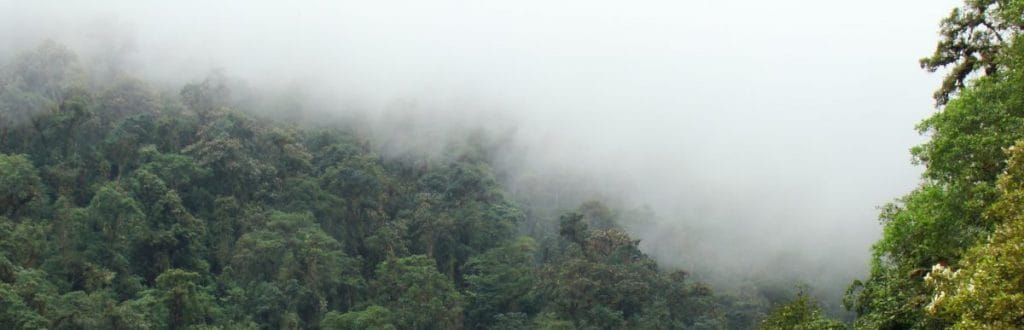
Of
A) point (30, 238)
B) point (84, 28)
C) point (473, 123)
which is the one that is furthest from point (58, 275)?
point (473, 123)

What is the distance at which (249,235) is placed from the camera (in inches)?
1371

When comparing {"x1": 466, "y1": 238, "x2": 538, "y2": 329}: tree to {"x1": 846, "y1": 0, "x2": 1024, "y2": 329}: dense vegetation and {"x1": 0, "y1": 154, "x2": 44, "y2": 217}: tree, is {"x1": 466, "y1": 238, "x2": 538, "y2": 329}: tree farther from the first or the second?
{"x1": 846, "y1": 0, "x2": 1024, "y2": 329}: dense vegetation

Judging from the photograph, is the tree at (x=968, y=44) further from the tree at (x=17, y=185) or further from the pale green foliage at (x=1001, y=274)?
the tree at (x=17, y=185)

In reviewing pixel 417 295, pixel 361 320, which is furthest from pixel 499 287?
pixel 361 320

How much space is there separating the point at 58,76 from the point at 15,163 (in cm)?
886

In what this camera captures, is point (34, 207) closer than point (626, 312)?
Yes

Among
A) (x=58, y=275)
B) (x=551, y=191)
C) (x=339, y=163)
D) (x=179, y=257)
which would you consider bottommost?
(x=58, y=275)

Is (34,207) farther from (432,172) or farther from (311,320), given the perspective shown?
(432,172)

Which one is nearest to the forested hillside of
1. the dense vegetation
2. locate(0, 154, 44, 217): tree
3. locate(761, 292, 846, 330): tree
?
locate(0, 154, 44, 217): tree

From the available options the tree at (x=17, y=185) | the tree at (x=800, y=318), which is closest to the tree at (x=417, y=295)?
→ the tree at (x=17, y=185)

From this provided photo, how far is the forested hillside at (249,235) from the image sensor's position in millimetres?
30859

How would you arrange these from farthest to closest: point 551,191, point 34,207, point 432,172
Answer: point 551,191 < point 432,172 < point 34,207

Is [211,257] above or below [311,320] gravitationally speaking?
above

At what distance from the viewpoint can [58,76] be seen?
133 feet
